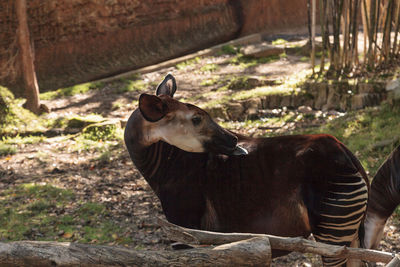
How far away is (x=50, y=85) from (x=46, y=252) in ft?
34.6

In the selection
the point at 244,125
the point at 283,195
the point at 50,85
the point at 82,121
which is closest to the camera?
the point at 283,195

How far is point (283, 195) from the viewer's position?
2807 mm

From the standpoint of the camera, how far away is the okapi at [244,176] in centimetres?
272

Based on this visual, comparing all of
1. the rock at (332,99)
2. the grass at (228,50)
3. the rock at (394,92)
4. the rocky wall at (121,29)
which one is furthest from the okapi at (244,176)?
the grass at (228,50)

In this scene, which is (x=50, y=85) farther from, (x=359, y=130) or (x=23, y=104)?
(x=359, y=130)

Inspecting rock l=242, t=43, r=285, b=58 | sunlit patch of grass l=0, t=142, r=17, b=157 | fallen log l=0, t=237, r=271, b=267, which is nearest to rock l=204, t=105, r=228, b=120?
sunlit patch of grass l=0, t=142, r=17, b=157

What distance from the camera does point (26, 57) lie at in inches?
372

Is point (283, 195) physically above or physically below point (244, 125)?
above

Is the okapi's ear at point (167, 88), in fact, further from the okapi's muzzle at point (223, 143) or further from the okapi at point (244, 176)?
the okapi's muzzle at point (223, 143)

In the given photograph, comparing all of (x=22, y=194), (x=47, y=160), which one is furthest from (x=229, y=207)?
(x=47, y=160)

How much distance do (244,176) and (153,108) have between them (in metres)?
0.64

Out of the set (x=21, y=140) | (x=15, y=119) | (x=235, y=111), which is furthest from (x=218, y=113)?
(x=15, y=119)

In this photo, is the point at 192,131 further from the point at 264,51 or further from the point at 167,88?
the point at 264,51

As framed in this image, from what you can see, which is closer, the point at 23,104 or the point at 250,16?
the point at 23,104
